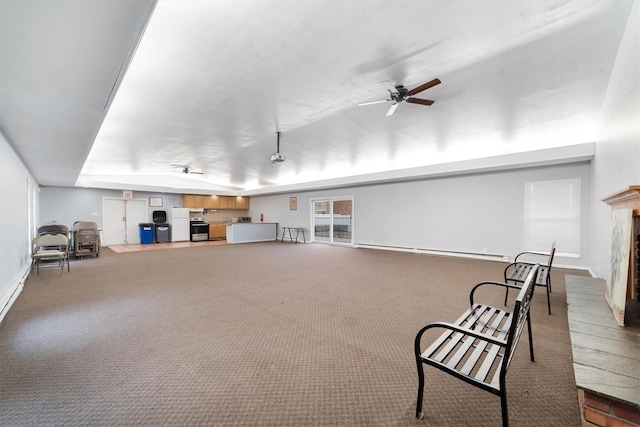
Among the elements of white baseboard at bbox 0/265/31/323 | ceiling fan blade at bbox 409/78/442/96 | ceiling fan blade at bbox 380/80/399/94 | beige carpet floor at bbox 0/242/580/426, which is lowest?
beige carpet floor at bbox 0/242/580/426

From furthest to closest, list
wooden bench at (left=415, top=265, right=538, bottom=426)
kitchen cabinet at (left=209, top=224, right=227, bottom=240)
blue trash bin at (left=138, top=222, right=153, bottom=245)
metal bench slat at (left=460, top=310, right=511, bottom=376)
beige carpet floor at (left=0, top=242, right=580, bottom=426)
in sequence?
kitchen cabinet at (left=209, top=224, right=227, bottom=240) < blue trash bin at (left=138, top=222, right=153, bottom=245) < beige carpet floor at (left=0, top=242, right=580, bottom=426) < metal bench slat at (left=460, top=310, right=511, bottom=376) < wooden bench at (left=415, top=265, right=538, bottom=426)

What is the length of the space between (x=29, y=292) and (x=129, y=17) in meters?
4.58

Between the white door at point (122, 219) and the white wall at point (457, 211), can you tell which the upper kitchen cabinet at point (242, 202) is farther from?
the white wall at point (457, 211)

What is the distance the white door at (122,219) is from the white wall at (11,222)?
5.25m

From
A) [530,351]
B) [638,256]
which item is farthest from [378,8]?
[530,351]

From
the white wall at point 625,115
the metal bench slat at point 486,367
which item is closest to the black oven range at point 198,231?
the metal bench slat at point 486,367

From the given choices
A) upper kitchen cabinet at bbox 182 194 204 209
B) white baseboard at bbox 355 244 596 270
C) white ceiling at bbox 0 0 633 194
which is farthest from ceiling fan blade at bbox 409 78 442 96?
upper kitchen cabinet at bbox 182 194 204 209

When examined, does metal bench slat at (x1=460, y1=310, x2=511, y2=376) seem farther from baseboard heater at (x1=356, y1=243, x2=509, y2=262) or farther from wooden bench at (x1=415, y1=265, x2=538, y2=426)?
baseboard heater at (x1=356, y1=243, x2=509, y2=262)

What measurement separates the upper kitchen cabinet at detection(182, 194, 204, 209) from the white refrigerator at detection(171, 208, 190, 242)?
37cm

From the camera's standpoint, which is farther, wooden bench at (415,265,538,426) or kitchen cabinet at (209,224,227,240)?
kitchen cabinet at (209,224,227,240)

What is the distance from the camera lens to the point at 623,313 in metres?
1.62

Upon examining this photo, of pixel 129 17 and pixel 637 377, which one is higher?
pixel 129 17

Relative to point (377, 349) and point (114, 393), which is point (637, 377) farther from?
point (114, 393)

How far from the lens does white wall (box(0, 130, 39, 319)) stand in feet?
11.3
